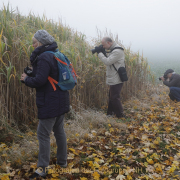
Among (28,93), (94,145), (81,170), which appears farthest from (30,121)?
(81,170)

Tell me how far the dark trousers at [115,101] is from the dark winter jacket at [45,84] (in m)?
2.44

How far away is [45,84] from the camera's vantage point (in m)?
2.01

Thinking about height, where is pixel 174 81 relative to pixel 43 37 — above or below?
below

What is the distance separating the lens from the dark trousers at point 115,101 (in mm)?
4352

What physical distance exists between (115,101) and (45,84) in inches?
105

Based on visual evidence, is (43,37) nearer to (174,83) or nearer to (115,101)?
(115,101)

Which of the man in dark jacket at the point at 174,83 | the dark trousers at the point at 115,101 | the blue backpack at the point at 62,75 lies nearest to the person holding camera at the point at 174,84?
the man in dark jacket at the point at 174,83

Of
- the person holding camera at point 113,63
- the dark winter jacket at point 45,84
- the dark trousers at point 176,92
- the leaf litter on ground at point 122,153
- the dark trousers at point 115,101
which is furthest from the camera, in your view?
the dark trousers at point 176,92

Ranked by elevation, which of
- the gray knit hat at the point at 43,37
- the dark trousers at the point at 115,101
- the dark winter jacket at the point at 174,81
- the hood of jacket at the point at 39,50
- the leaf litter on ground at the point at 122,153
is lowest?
the leaf litter on ground at the point at 122,153

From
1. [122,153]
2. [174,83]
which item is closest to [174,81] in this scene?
[174,83]

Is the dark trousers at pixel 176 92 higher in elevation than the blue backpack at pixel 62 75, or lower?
lower

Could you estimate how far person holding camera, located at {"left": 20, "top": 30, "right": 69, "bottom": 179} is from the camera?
1949 millimetres

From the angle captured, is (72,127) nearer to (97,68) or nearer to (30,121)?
(30,121)

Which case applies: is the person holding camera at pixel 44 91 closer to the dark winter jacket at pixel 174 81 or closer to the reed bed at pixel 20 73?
the reed bed at pixel 20 73
